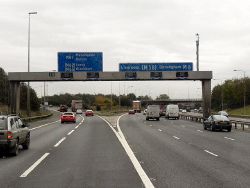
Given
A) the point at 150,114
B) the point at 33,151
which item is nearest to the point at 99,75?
the point at 150,114

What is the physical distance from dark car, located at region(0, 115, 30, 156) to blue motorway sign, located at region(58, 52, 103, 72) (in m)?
34.0

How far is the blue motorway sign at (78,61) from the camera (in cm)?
5424

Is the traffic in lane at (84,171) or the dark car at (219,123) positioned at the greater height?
the dark car at (219,123)

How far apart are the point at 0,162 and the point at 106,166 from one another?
3823 millimetres

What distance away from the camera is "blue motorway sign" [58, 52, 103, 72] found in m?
54.2

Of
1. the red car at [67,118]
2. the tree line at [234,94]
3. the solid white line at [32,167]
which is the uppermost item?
the tree line at [234,94]

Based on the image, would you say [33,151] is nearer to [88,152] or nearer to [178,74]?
[88,152]

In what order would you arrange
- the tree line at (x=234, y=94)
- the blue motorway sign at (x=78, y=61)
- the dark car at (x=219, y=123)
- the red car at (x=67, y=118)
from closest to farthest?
1. the dark car at (x=219, y=123)
2. the blue motorway sign at (x=78, y=61)
3. the red car at (x=67, y=118)
4. the tree line at (x=234, y=94)

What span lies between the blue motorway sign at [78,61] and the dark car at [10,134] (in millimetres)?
33973

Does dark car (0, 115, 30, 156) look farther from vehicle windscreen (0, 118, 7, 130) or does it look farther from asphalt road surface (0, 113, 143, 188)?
asphalt road surface (0, 113, 143, 188)

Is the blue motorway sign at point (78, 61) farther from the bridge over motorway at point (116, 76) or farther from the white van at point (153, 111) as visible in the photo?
the white van at point (153, 111)

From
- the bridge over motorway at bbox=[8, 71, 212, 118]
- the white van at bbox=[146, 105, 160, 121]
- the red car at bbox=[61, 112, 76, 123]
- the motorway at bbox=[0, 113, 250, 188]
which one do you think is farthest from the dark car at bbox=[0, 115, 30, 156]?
the white van at bbox=[146, 105, 160, 121]

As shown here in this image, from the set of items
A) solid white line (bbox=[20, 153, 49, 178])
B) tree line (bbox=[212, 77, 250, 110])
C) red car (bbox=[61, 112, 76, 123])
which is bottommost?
solid white line (bbox=[20, 153, 49, 178])

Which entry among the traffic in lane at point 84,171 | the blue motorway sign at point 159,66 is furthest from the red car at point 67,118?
the traffic in lane at point 84,171
